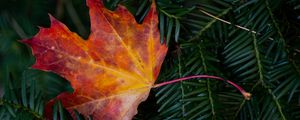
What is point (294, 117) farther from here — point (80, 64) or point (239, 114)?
point (80, 64)

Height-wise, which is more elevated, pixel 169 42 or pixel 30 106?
pixel 169 42

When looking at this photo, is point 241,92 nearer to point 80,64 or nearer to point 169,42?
point 169,42

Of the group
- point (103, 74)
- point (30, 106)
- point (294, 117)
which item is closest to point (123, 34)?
point (103, 74)

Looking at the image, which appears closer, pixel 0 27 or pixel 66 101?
pixel 66 101
